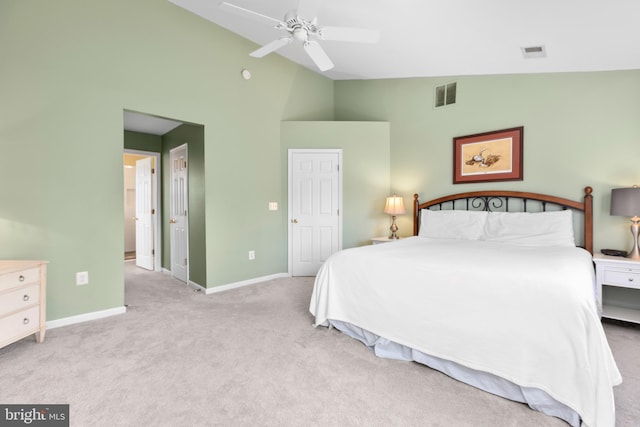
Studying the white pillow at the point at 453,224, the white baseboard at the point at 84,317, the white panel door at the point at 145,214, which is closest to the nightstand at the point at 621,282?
the white pillow at the point at 453,224

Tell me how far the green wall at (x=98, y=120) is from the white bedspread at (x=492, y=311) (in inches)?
87.3

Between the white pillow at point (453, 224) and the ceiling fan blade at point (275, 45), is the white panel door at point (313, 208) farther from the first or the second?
the ceiling fan blade at point (275, 45)

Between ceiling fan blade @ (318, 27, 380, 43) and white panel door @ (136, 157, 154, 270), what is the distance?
4195 mm

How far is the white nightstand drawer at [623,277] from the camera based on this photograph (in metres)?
2.80

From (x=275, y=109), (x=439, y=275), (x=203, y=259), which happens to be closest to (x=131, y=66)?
(x=275, y=109)

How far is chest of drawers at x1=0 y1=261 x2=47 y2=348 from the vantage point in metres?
2.26

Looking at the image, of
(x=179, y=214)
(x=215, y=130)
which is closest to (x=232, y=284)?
(x=179, y=214)

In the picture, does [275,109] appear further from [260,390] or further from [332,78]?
[260,390]

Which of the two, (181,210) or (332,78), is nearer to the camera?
(181,210)

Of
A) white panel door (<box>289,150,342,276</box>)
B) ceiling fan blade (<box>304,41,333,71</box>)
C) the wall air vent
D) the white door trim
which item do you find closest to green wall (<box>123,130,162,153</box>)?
the white door trim

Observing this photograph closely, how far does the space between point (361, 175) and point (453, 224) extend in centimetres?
163

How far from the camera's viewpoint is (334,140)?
4.95m

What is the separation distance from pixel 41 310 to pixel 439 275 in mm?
3192

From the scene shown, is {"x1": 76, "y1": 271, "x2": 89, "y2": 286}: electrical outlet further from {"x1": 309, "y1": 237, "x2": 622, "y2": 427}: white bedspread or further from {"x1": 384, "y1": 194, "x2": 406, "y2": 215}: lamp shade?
{"x1": 384, "y1": 194, "x2": 406, "y2": 215}: lamp shade
